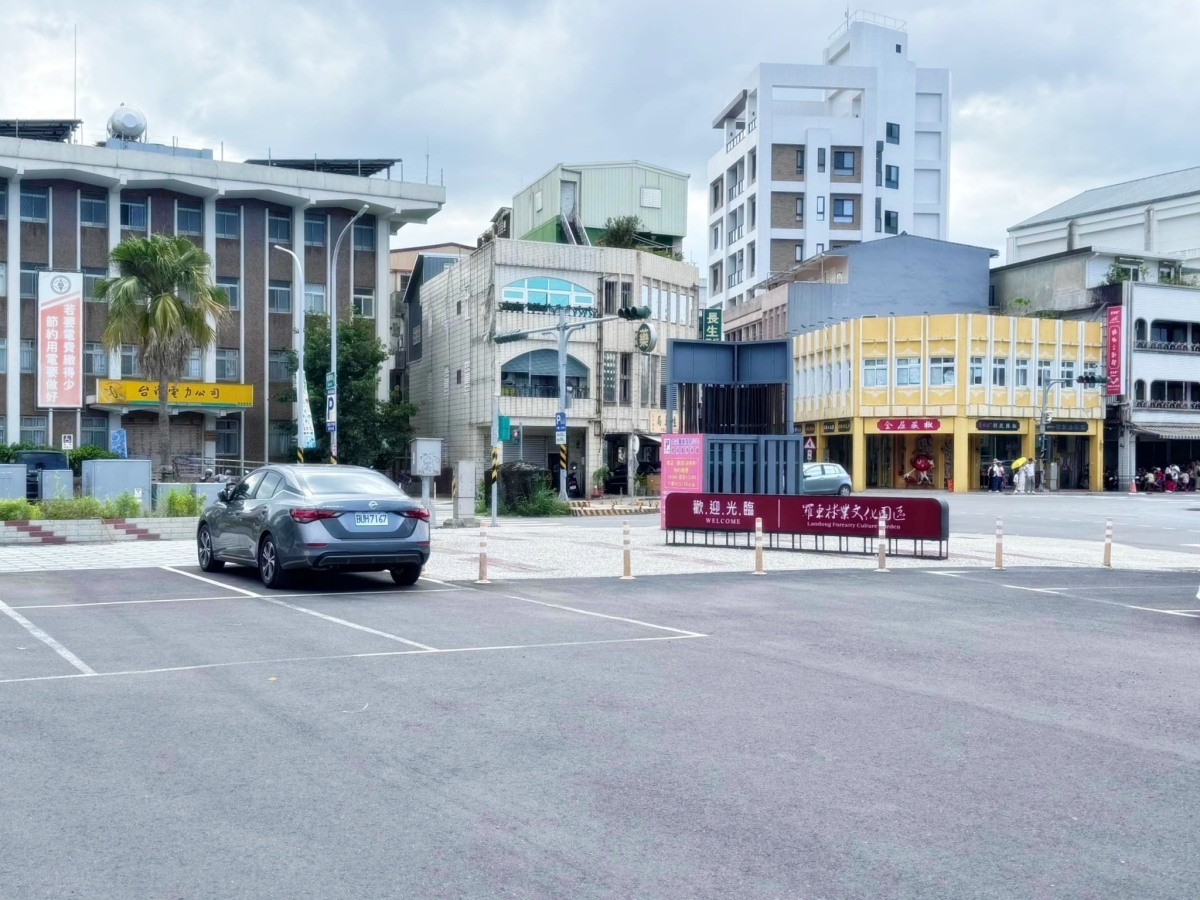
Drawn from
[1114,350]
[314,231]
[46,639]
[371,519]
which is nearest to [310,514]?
[371,519]

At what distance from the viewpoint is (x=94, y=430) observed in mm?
51125

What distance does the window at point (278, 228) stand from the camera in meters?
55.0

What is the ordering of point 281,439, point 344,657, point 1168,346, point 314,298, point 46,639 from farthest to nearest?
point 1168,346 < point 314,298 < point 281,439 < point 46,639 < point 344,657

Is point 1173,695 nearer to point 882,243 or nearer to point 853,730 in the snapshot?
point 853,730

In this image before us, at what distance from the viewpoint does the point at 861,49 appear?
7938 centimetres

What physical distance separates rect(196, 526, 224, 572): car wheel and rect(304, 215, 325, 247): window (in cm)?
4041

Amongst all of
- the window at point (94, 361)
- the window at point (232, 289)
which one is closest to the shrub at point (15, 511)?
the window at point (94, 361)

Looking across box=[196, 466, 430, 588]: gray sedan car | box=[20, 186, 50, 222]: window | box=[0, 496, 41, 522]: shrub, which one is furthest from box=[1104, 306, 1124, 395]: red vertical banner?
box=[196, 466, 430, 588]: gray sedan car

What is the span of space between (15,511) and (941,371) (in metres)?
45.5

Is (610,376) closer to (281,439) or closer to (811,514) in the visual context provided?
(281,439)

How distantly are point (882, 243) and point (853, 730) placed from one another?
6228 centimetres

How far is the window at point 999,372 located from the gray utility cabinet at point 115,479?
4272 centimetres

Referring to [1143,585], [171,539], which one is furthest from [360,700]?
[171,539]

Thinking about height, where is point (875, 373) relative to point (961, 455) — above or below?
above
